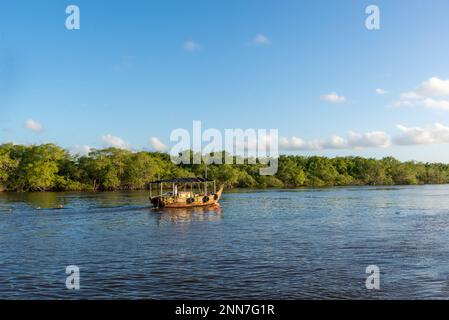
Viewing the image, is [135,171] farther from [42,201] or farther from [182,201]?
[182,201]

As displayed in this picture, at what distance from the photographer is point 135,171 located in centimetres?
10488

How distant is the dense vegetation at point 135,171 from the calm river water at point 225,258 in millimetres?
64375

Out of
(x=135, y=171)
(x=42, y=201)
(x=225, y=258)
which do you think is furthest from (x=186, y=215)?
(x=135, y=171)

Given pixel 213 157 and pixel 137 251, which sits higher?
pixel 213 157

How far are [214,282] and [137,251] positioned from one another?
7.33 m

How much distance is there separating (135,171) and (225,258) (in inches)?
3417

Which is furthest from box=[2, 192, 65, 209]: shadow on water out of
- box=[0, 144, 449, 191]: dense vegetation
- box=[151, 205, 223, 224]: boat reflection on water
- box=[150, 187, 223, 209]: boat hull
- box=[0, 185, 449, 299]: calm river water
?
box=[0, 144, 449, 191]: dense vegetation

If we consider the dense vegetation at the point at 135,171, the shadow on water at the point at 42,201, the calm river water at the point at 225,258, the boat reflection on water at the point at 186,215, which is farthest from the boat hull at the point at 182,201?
the dense vegetation at the point at 135,171
